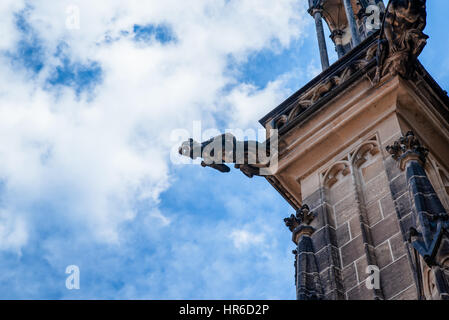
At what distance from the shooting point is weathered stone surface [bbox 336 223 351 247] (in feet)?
30.9

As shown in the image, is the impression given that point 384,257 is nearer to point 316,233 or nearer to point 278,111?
point 316,233

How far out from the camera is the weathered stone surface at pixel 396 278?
8.13 metres

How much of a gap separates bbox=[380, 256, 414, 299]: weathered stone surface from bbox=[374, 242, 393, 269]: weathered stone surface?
11 cm

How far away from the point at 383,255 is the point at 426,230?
2.59 feet

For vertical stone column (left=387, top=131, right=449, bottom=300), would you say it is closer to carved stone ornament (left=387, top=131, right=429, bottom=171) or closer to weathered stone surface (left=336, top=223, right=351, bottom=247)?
carved stone ornament (left=387, top=131, right=429, bottom=171)

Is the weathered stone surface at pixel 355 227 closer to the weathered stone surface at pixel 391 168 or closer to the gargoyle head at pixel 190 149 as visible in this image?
the weathered stone surface at pixel 391 168

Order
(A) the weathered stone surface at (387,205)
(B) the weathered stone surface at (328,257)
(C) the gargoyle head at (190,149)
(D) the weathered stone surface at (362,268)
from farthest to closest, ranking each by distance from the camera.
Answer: (C) the gargoyle head at (190,149), (A) the weathered stone surface at (387,205), (B) the weathered stone surface at (328,257), (D) the weathered stone surface at (362,268)

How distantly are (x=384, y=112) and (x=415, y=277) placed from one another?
3473 millimetres

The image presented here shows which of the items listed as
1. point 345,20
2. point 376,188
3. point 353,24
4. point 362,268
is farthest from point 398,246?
point 345,20

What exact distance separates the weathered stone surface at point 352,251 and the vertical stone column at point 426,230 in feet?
2.50

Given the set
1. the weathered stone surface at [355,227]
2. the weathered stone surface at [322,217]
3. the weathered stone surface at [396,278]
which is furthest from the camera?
the weathered stone surface at [322,217]

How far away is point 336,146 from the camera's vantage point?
36.8 feet

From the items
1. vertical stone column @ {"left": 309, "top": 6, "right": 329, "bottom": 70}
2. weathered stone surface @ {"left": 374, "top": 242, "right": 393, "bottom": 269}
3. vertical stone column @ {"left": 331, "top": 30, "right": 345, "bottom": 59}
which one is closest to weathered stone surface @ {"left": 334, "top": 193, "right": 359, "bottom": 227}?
weathered stone surface @ {"left": 374, "top": 242, "right": 393, "bottom": 269}

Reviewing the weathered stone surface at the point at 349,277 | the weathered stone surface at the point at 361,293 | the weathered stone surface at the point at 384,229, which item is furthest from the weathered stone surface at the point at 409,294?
the weathered stone surface at the point at 384,229
